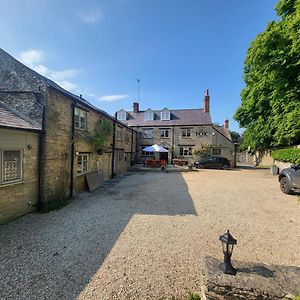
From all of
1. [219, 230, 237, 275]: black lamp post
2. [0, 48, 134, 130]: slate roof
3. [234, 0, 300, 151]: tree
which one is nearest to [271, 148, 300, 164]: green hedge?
[234, 0, 300, 151]: tree

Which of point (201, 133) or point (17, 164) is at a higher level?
point (201, 133)

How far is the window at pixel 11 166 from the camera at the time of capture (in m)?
6.96

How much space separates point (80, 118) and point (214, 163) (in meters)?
19.5

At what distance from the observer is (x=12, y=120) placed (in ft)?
24.6

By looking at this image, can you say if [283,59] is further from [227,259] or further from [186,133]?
[186,133]

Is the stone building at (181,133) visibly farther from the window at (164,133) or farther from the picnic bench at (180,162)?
the picnic bench at (180,162)

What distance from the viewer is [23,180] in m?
7.66

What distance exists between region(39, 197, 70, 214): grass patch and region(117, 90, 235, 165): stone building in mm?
21903

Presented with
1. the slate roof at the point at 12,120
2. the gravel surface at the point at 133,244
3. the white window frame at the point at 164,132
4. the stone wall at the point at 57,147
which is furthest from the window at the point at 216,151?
the slate roof at the point at 12,120

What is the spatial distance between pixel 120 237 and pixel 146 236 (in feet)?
2.63

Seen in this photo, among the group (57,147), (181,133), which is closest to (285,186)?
(57,147)

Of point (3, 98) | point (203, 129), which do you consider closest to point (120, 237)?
point (3, 98)

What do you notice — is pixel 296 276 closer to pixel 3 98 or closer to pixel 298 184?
pixel 298 184

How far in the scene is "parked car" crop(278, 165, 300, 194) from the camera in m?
10.6
